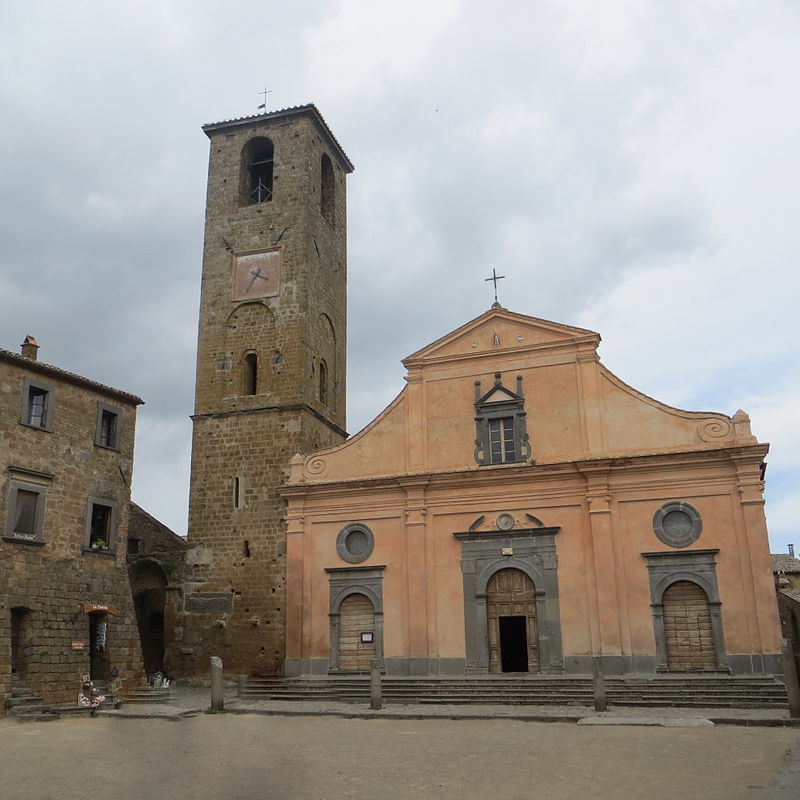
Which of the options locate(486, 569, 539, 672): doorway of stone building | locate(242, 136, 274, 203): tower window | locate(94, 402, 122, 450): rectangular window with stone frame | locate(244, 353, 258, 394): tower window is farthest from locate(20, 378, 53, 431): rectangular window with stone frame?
locate(486, 569, 539, 672): doorway of stone building

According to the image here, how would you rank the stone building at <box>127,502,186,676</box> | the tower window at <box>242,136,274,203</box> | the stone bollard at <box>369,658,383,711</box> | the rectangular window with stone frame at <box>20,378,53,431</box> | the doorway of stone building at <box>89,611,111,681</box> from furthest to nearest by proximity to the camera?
the tower window at <box>242,136,274,203</box> → the stone building at <box>127,502,186,676</box> → the doorway of stone building at <box>89,611,111,681</box> → the rectangular window with stone frame at <box>20,378,53,431</box> → the stone bollard at <box>369,658,383,711</box>

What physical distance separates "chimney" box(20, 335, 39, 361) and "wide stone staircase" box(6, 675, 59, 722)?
8.52 m

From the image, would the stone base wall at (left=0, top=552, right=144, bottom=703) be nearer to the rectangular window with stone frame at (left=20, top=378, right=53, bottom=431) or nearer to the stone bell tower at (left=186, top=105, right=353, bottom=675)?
the stone bell tower at (left=186, top=105, right=353, bottom=675)

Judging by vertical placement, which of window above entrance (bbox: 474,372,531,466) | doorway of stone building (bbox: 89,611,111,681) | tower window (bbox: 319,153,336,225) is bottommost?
doorway of stone building (bbox: 89,611,111,681)

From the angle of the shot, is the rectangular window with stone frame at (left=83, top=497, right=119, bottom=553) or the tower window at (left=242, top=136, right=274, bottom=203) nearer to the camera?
the rectangular window with stone frame at (left=83, top=497, right=119, bottom=553)

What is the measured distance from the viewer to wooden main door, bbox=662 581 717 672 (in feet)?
64.0

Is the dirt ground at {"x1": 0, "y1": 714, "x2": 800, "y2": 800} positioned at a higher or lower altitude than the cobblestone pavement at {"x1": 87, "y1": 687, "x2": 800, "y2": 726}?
lower

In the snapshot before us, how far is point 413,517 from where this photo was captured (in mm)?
22391

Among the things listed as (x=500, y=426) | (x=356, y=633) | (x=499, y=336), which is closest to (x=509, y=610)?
(x=356, y=633)

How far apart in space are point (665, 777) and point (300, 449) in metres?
17.0

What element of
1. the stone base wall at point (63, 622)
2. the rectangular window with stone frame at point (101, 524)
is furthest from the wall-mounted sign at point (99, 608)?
the rectangular window with stone frame at point (101, 524)

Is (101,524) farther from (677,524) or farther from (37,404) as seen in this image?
(677,524)

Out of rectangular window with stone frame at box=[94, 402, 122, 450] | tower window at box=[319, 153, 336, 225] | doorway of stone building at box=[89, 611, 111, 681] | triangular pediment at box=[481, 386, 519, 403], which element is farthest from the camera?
tower window at box=[319, 153, 336, 225]

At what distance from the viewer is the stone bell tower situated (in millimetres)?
24531
